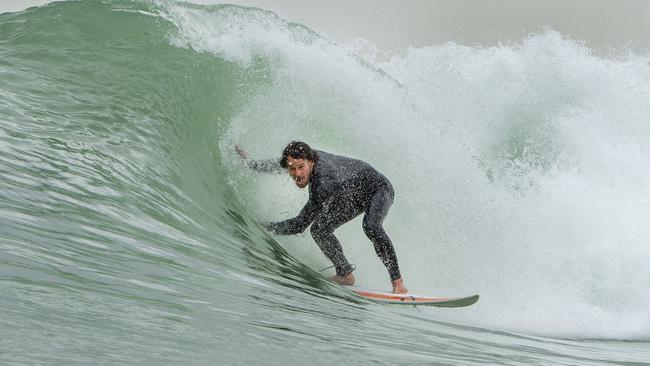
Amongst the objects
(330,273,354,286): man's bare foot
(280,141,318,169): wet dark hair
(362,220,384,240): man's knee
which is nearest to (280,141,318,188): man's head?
(280,141,318,169): wet dark hair

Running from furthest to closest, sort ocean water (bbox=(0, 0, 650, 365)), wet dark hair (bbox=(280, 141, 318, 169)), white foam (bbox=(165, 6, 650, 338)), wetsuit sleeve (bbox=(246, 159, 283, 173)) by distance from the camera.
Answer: white foam (bbox=(165, 6, 650, 338)), wetsuit sleeve (bbox=(246, 159, 283, 173)), wet dark hair (bbox=(280, 141, 318, 169)), ocean water (bbox=(0, 0, 650, 365))

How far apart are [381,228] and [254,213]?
62.0 inches

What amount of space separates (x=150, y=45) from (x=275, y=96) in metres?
2.40

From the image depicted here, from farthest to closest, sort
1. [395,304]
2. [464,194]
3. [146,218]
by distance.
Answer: [464,194], [395,304], [146,218]

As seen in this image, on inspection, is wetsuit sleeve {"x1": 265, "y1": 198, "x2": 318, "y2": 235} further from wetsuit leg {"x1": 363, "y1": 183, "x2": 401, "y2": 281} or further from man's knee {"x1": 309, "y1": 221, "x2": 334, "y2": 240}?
wetsuit leg {"x1": 363, "y1": 183, "x2": 401, "y2": 281}

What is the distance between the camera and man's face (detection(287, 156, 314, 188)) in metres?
5.57

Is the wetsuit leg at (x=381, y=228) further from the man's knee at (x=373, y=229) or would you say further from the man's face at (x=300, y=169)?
the man's face at (x=300, y=169)

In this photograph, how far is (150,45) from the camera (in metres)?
10.1

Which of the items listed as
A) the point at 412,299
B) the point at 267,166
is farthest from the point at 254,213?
the point at 412,299

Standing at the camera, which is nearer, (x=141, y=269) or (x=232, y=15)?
(x=141, y=269)

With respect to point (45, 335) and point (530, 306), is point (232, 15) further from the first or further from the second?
point (45, 335)

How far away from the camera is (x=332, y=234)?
598cm

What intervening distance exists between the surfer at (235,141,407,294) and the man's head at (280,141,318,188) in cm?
1

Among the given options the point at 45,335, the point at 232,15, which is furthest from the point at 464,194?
the point at 45,335
